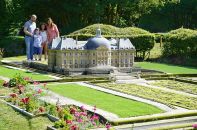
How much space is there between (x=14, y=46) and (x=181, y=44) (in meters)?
12.9

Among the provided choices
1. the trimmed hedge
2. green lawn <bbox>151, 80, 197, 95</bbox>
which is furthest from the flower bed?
green lawn <bbox>151, 80, 197, 95</bbox>

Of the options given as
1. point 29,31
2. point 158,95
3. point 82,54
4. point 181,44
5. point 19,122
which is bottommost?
point 19,122

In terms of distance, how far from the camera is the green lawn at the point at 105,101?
1350 centimetres

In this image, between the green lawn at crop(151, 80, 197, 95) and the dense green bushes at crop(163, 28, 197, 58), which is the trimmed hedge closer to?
the green lawn at crop(151, 80, 197, 95)

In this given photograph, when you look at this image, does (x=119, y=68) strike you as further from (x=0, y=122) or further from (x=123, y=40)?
(x=0, y=122)

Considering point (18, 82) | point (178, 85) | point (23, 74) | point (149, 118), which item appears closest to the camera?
point (149, 118)

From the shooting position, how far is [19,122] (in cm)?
1203

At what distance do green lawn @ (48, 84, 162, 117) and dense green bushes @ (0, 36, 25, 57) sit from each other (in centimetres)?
1684

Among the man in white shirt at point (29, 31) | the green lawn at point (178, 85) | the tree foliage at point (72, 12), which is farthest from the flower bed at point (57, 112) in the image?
the tree foliage at point (72, 12)

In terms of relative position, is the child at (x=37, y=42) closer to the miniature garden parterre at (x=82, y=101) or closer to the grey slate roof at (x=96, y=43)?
the grey slate roof at (x=96, y=43)

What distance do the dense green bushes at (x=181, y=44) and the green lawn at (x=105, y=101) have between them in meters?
11.0

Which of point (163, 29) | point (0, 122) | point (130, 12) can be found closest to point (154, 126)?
point (0, 122)

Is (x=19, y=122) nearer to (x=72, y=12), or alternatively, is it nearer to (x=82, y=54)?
(x=82, y=54)

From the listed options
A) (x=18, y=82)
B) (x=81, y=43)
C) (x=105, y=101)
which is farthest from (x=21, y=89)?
(x=81, y=43)
